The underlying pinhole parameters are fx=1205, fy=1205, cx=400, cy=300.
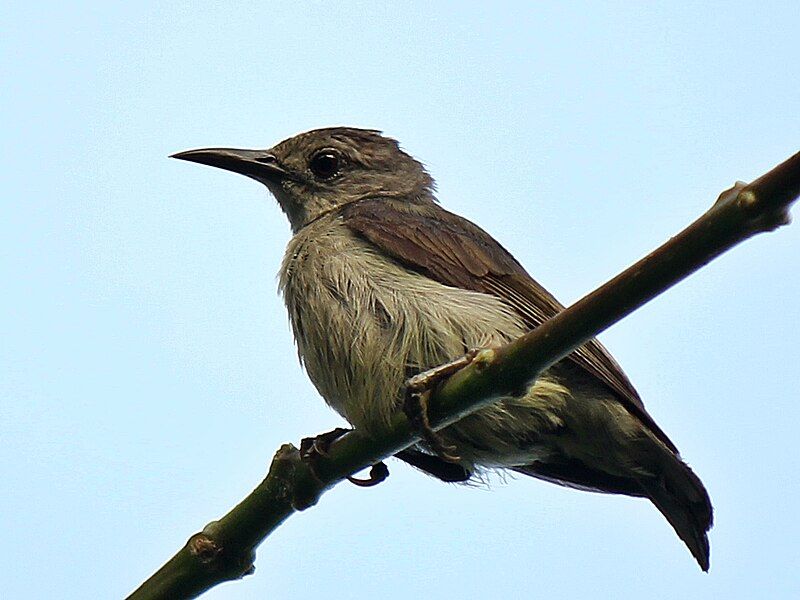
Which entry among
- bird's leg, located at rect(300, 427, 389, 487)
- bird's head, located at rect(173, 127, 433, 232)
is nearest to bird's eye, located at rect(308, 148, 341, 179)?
bird's head, located at rect(173, 127, 433, 232)

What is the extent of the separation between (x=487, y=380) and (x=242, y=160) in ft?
11.4

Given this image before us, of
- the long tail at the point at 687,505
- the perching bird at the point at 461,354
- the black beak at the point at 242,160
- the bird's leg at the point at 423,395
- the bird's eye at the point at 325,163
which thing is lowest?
the bird's leg at the point at 423,395

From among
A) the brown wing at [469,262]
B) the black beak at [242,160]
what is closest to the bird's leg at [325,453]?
the brown wing at [469,262]

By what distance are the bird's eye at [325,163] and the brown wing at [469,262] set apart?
1.64ft

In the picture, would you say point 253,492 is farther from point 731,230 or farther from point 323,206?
point 323,206

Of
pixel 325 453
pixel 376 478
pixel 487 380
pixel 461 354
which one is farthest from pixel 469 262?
pixel 487 380

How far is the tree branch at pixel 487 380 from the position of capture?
2.41 metres

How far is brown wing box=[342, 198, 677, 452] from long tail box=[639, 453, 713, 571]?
0.35 feet

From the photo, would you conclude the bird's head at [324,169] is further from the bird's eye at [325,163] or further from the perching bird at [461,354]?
the perching bird at [461,354]

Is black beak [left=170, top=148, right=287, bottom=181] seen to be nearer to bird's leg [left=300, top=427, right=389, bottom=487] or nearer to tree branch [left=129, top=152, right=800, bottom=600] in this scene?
bird's leg [left=300, top=427, right=389, bottom=487]

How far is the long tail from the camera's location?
4906 mm

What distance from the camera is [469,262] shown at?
5.44 m

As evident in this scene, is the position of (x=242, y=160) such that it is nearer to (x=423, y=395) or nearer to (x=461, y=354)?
(x=461, y=354)

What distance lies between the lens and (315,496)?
351 centimetres
